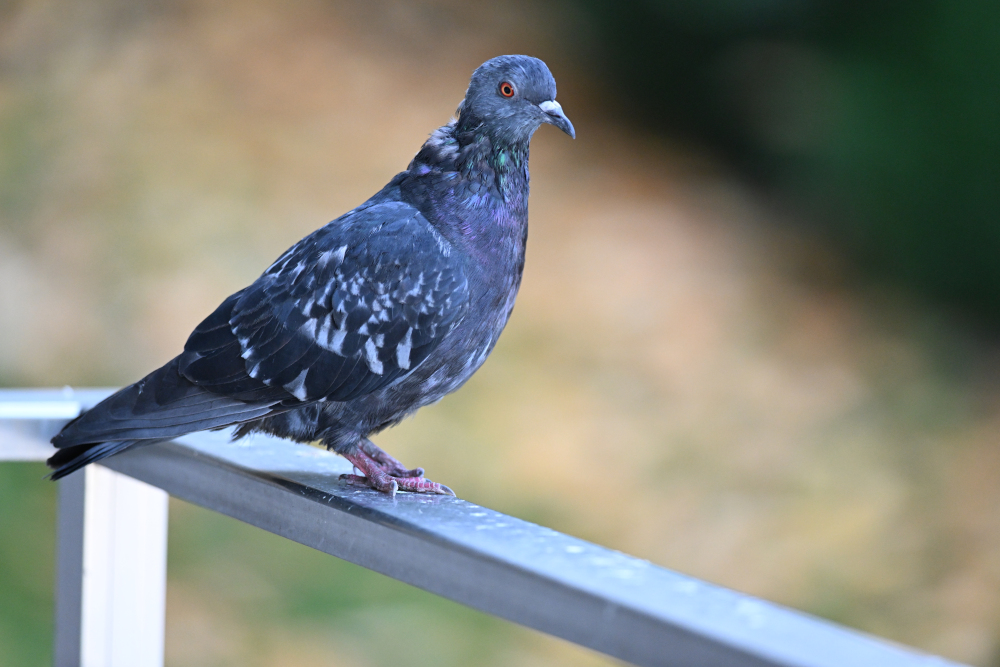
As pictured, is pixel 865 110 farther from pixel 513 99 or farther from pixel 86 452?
pixel 86 452

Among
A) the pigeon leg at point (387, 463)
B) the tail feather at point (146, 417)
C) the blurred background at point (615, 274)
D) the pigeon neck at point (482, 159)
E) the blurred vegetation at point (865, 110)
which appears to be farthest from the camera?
the blurred vegetation at point (865, 110)

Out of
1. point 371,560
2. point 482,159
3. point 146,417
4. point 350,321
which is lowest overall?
point 371,560

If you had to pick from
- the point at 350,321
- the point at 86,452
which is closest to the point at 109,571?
the point at 86,452

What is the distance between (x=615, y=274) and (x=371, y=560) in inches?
195

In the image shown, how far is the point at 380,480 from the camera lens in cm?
157

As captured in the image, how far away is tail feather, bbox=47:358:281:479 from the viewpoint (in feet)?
4.91

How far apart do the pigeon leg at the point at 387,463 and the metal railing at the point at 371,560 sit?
0.19 feet

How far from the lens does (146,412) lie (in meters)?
1.53

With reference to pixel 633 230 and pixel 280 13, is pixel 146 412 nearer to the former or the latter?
pixel 633 230

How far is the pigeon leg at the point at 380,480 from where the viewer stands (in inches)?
61.1

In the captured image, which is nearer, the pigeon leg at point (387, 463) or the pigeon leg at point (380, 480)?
the pigeon leg at point (380, 480)

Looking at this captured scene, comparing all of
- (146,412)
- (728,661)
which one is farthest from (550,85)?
(728,661)

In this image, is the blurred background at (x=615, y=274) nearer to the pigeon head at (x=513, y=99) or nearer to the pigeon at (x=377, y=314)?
the pigeon at (x=377, y=314)

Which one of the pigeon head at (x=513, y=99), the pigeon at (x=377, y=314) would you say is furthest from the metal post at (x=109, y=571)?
the pigeon head at (x=513, y=99)
